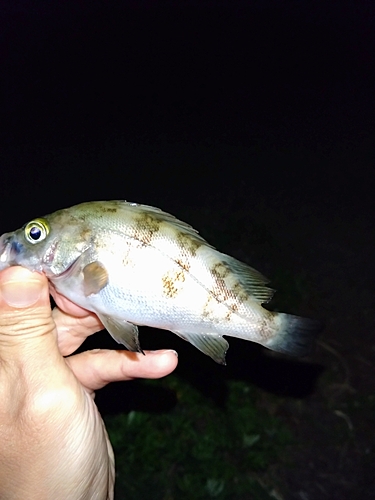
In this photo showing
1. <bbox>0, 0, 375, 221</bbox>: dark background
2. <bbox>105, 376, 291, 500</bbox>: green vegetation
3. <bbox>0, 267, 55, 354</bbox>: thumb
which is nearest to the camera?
<bbox>0, 267, 55, 354</bbox>: thumb

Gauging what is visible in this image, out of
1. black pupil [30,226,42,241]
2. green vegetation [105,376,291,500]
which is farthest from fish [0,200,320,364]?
green vegetation [105,376,291,500]

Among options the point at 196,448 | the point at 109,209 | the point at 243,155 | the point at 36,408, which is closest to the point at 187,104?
the point at 243,155

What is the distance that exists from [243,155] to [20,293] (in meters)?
9.53

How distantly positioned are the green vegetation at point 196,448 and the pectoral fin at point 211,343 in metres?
2.92

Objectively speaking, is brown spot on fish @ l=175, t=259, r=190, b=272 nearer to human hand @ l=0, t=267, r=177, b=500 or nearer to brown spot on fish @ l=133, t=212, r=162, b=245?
brown spot on fish @ l=133, t=212, r=162, b=245

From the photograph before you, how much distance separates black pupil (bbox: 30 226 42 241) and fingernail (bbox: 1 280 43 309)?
0.75ft

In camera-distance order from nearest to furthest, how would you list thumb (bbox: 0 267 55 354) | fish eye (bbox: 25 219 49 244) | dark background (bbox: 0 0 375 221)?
thumb (bbox: 0 267 55 354), fish eye (bbox: 25 219 49 244), dark background (bbox: 0 0 375 221)

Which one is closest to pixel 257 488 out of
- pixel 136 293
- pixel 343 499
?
pixel 343 499

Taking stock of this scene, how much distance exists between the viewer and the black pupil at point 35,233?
239cm

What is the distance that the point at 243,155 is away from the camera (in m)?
11.2

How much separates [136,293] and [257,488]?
11.4 feet

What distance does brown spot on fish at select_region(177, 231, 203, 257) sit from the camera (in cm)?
236

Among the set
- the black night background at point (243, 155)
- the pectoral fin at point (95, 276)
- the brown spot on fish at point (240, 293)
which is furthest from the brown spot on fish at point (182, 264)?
the black night background at point (243, 155)

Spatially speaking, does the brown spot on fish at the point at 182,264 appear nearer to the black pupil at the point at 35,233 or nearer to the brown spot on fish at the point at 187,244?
the brown spot on fish at the point at 187,244
